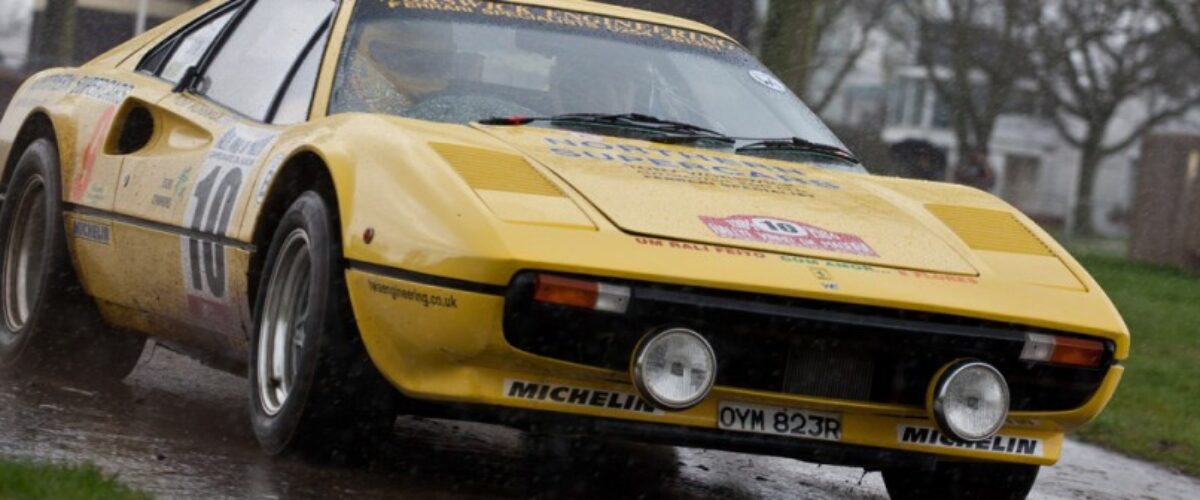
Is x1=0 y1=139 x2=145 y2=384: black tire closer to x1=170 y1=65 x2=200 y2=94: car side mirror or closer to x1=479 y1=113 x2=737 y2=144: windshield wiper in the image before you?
x1=170 y1=65 x2=200 y2=94: car side mirror

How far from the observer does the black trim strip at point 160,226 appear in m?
5.29

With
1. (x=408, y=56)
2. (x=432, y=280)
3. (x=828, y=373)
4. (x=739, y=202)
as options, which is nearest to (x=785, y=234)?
(x=739, y=202)

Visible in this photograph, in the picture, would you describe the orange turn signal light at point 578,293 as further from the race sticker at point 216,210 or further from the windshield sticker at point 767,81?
the windshield sticker at point 767,81

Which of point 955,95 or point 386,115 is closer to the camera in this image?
point 386,115

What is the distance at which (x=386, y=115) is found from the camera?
508 centimetres

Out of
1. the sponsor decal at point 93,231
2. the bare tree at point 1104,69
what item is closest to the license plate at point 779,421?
the sponsor decal at point 93,231

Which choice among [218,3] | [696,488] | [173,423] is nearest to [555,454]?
[696,488]

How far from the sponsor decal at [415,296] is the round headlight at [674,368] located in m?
0.41

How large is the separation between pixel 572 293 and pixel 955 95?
117ft

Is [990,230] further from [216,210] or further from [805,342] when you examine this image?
[216,210]

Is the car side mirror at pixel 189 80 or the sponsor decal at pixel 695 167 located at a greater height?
the sponsor decal at pixel 695 167

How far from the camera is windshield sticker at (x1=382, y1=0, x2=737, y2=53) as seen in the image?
586 centimetres

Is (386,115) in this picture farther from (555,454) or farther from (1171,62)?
(1171,62)

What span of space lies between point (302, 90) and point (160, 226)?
0.60 metres
